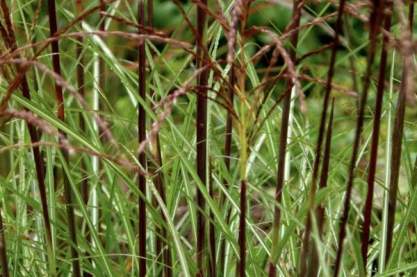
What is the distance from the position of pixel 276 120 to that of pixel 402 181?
1038mm

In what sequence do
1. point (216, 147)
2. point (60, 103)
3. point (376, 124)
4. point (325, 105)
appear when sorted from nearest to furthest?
point (325, 105)
point (376, 124)
point (60, 103)
point (216, 147)


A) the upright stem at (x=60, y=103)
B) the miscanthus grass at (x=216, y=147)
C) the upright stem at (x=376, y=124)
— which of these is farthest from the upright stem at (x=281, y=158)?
the upright stem at (x=60, y=103)

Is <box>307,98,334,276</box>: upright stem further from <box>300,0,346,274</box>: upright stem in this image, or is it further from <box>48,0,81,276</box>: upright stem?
<box>48,0,81,276</box>: upright stem

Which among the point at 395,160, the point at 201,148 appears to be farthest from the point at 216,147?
the point at 395,160

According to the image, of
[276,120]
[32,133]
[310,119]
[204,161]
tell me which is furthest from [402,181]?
[32,133]

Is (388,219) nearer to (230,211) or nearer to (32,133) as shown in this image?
(230,211)

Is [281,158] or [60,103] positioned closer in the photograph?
[281,158]

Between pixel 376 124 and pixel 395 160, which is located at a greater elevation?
pixel 376 124

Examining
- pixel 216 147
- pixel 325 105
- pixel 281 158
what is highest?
pixel 325 105

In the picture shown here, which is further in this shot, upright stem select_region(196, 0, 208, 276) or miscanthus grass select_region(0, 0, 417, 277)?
upright stem select_region(196, 0, 208, 276)

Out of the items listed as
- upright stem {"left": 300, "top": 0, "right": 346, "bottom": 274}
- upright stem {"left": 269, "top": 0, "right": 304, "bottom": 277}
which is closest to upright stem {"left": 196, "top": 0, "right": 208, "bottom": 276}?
upright stem {"left": 269, "top": 0, "right": 304, "bottom": 277}

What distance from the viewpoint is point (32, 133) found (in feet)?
4.06

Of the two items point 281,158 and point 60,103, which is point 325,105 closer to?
point 281,158

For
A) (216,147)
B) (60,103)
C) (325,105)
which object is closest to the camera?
(325,105)
